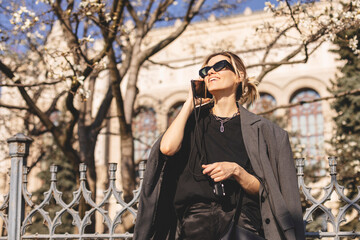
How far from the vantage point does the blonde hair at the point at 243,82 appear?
115 inches

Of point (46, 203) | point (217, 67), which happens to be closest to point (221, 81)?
point (217, 67)

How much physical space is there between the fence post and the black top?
2471 mm

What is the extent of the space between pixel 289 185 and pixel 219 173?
0.48 m

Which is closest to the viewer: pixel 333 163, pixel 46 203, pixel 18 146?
pixel 333 163

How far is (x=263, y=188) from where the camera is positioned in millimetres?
2488

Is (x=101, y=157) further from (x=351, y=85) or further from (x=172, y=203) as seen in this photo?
(x=172, y=203)

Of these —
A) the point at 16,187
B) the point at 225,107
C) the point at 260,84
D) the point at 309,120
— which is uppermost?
the point at 260,84

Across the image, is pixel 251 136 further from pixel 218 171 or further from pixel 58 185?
pixel 58 185

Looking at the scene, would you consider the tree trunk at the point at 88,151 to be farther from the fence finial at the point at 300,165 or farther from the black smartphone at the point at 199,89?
the black smartphone at the point at 199,89

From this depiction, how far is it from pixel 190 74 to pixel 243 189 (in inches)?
886

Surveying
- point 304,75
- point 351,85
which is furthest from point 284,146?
point 304,75

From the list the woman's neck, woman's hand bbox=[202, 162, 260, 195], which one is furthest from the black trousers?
the woman's neck

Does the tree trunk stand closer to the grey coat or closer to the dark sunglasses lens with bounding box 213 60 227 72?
the grey coat

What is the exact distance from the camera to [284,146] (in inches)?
103
